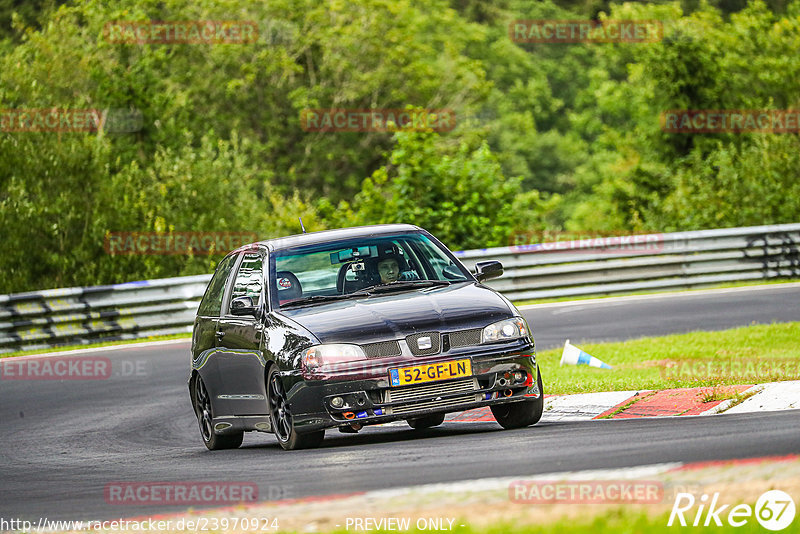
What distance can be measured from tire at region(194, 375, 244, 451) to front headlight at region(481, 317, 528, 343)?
8.32ft

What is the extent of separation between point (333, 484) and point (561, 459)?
1.24 m

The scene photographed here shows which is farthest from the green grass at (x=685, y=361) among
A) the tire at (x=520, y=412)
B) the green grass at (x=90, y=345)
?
the green grass at (x=90, y=345)

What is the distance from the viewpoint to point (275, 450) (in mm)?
9797

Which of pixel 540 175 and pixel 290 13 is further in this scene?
pixel 540 175

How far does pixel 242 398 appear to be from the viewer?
1019 centimetres

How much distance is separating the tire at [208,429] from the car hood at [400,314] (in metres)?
1.68

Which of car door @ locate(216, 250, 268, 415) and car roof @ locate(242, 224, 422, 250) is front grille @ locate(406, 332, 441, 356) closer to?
car door @ locate(216, 250, 268, 415)

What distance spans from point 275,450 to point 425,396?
4.80 feet

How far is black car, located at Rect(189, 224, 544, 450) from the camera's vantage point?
892 centimetres

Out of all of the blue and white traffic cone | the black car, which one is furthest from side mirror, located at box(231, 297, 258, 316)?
the blue and white traffic cone

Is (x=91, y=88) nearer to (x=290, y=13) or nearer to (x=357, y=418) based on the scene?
(x=290, y=13)

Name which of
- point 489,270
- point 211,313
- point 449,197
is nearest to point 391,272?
point 489,270

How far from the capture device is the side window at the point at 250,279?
404 inches

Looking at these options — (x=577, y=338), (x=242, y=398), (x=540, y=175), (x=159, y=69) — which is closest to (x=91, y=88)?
(x=159, y=69)
